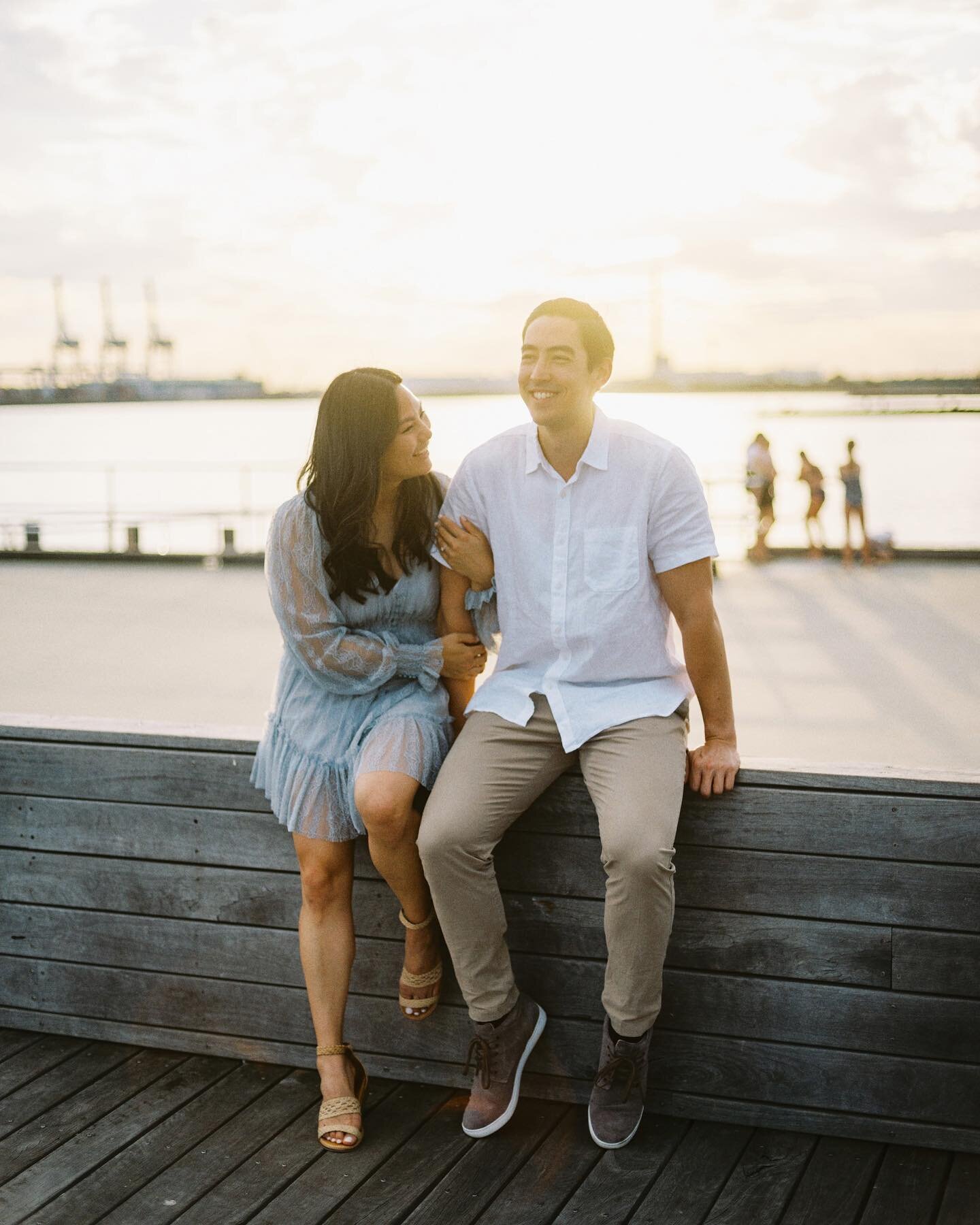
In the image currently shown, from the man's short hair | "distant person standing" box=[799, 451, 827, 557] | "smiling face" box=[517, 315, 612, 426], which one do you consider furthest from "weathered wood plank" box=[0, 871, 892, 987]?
"distant person standing" box=[799, 451, 827, 557]

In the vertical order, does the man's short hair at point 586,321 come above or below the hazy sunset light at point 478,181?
below

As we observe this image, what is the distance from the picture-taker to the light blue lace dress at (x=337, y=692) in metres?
2.25

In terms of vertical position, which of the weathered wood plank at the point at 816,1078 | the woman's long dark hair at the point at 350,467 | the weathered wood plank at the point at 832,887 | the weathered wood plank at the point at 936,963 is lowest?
the weathered wood plank at the point at 816,1078

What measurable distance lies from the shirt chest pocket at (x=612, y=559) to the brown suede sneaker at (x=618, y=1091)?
0.76 metres

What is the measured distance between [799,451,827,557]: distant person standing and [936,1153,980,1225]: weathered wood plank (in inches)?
482

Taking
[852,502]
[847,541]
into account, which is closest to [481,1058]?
[847,541]

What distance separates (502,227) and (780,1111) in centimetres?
2757

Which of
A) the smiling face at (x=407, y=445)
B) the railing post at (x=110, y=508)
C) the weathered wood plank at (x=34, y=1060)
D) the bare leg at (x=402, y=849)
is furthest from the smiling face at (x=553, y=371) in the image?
the railing post at (x=110, y=508)

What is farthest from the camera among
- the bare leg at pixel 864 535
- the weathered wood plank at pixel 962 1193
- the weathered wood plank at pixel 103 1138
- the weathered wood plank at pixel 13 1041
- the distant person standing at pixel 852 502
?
the bare leg at pixel 864 535

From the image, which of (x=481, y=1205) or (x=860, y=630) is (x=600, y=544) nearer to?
(x=481, y=1205)

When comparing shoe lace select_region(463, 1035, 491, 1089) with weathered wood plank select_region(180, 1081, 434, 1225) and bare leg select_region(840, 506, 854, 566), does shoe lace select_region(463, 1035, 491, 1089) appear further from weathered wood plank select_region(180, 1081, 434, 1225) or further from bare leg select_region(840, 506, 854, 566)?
bare leg select_region(840, 506, 854, 566)

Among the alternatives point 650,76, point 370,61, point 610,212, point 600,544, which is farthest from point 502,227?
point 600,544

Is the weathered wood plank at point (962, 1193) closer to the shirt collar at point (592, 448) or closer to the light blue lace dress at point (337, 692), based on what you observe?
the light blue lace dress at point (337, 692)

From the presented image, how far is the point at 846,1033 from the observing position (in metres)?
2.16
